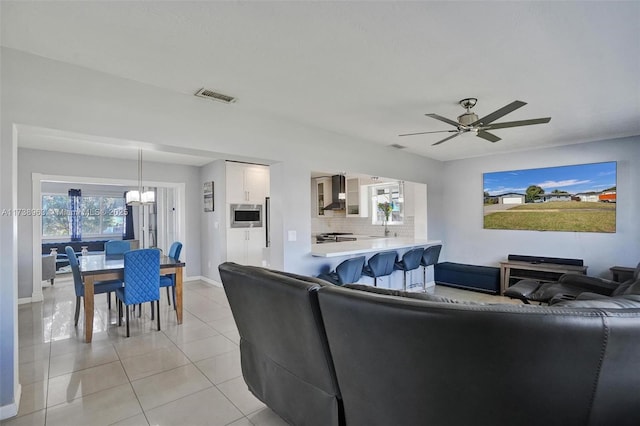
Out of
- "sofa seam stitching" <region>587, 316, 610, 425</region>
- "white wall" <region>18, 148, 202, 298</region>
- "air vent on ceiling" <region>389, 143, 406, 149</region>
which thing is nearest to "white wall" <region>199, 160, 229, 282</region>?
"white wall" <region>18, 148, 202, 298</region>

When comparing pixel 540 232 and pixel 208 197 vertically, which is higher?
pixel 208 197

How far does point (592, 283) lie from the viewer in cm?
373

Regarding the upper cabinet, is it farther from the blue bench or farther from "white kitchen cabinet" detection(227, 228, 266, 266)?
the blue bench

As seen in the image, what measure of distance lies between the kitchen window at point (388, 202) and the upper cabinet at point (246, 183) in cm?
269

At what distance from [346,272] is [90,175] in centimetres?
501

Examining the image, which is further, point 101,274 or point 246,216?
point 246,216

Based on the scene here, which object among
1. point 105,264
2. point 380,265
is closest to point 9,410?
point 105,264

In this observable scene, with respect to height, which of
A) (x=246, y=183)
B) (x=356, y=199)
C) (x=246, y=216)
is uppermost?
(x=246, y=183)

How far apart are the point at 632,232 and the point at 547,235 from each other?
3.34 feet

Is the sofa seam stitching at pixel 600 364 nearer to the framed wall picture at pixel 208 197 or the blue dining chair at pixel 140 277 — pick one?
the blue dining chair at pixel 140 277

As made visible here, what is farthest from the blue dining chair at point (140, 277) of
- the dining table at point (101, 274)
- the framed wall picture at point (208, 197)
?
A: the framed wall picture at point (208, 197)

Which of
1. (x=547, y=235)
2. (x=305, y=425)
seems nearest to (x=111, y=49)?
(x=305, y=425)

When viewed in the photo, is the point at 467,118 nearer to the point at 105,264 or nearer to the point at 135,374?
the point at 135,374

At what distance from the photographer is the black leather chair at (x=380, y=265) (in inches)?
171
